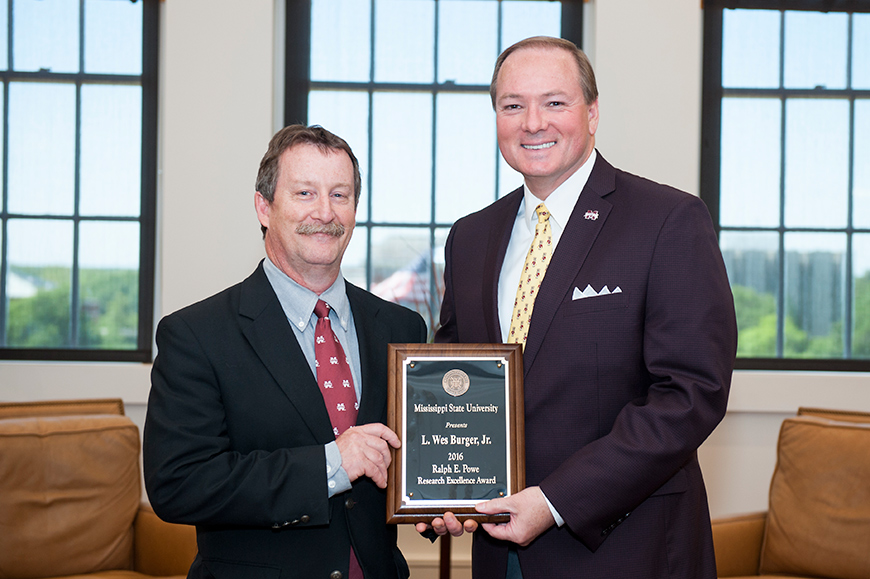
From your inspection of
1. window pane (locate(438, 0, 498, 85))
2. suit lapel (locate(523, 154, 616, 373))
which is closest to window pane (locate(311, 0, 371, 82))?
window pane (locate(438, 0, 498, 85))

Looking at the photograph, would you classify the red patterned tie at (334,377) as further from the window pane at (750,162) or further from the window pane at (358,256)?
the window pane at (750,162)

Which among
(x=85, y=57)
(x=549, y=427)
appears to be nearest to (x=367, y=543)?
(x=549, y=427)

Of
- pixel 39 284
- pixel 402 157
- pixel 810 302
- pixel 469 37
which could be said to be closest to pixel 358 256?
pixel 402 157

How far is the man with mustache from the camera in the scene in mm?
1576

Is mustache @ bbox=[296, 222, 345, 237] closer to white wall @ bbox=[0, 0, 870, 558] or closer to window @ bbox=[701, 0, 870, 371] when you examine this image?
white wall @ bbox=[0, 0, 870, 558]

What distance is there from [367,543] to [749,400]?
8.63 feet

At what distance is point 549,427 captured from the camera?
1692 mm

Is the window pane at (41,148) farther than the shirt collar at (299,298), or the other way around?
the window pane at (41,148)

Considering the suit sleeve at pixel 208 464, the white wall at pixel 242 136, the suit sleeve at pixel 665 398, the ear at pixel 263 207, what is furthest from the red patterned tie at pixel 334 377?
the white wall at pixel 242 136

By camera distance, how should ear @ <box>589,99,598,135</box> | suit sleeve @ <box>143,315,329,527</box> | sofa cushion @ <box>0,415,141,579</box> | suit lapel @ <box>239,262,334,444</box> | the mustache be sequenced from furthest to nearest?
sofa cushion @ <box>0,415,141,579</box> → ear @ <box>589,99,598,135</box> → the mustache → suit lapel @ <box>239,262,334,444</box> → suit sleeve @ <box>143,315,329,527</box>

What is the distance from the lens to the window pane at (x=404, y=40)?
3936 mm

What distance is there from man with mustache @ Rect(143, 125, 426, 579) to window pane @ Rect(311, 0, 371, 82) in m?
2.25

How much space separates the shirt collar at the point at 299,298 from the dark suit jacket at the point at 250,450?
44 mm

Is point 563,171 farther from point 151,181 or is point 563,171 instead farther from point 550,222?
point 151,181
